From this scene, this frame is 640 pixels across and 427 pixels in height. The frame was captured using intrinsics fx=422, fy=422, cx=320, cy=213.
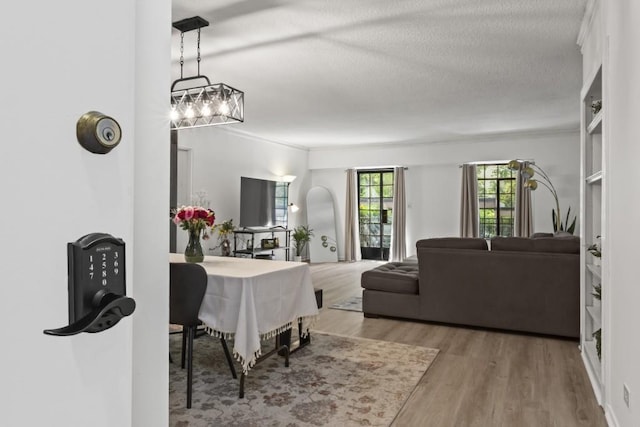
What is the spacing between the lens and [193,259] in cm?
324

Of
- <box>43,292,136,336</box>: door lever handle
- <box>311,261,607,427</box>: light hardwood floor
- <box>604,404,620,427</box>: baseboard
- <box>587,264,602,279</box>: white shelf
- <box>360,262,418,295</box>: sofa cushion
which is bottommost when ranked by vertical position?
<box>311,261,607,427</box>: light hardwood floor

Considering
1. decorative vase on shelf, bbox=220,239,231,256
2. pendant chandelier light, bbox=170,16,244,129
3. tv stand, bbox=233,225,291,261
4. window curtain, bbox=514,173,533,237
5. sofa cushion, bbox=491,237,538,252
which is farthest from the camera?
window curtain, bbox=514,173,533,237

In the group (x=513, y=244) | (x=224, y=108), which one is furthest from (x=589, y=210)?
(x=224, y=108)

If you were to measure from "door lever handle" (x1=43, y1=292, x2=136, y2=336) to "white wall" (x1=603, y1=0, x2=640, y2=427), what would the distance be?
1.89 m

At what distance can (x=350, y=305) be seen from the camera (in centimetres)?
518

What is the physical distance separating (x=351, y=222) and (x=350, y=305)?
4.79m

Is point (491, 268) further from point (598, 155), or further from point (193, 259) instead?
point (193, 259)

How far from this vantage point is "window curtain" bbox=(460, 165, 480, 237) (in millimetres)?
8609

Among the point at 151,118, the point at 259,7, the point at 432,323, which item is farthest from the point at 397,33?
the point at 151,118

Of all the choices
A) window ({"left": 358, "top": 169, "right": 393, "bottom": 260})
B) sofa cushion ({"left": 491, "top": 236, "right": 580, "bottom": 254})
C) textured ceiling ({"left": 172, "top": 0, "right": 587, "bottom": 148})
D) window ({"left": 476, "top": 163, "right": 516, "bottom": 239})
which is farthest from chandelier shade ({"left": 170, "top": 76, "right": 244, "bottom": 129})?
window ({"left": 476, "top": 163, "right": 516, "bottom": 239})

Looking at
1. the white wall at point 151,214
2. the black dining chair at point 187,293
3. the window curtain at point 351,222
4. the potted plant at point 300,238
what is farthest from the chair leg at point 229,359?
the window curtain at point 351,222

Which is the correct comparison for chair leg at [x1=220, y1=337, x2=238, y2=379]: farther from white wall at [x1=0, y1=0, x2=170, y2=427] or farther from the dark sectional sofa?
white wall at [x1=0, y1=0, x2=170, y2=427]

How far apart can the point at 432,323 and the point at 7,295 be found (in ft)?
14.1

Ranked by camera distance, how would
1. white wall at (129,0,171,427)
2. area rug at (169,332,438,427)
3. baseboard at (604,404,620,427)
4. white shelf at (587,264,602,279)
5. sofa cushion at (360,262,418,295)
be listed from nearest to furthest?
white wall at (129,0,171,427), baseboard at (604,404,620,427), area rug at (169,332,438,427), white shelf at (587,264,602,279), sofa cushion at (360,262,418,295)
